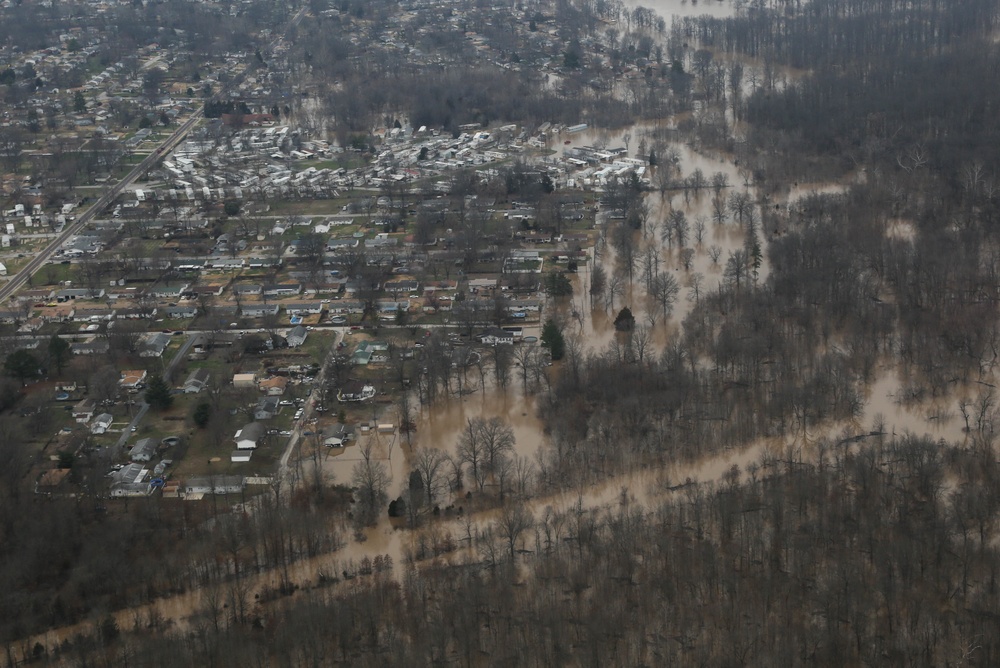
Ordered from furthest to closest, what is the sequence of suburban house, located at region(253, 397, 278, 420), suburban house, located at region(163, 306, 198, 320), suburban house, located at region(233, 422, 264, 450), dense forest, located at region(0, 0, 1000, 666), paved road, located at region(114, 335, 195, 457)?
suburban house, located at region(163, 306, 198, 320) → suburban house, located at region(253, 397, 278, 420) → paved road, located at region(114, 335, 195, 457) → suburban house, located at region(233, 422, 264, 450) → dense forest, located at region(0, 0, 1000, 666)

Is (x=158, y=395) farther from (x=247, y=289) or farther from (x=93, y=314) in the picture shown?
(x=247, y=289)

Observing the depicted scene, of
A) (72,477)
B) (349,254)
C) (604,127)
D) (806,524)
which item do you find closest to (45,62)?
(604,127)

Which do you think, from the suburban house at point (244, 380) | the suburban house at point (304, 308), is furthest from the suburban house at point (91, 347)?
the suburban house at point (304, 308)

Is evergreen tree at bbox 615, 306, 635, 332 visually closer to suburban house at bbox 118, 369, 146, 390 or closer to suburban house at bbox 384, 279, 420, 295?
suburban house at bbox 384, 279, 420, 295

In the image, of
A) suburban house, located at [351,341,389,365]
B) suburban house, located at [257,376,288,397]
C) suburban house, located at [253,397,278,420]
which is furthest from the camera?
suburban house, located at [351,341,389,365]

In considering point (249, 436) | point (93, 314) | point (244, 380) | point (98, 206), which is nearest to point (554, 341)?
point (244, 380)

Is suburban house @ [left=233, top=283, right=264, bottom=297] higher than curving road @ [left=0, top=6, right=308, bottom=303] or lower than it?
lower

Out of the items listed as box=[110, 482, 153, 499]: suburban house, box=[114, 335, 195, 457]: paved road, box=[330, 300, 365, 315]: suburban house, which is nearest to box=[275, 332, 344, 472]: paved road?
box=[330, 300, 365, 315]: suburban house

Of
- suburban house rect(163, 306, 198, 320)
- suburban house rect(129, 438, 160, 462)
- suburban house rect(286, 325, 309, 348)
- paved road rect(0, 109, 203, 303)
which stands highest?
paved road rect(0, 109, 203, 303)

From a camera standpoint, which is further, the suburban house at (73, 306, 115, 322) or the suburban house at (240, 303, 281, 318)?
the suburban house at (73, 306, 115, 322)
